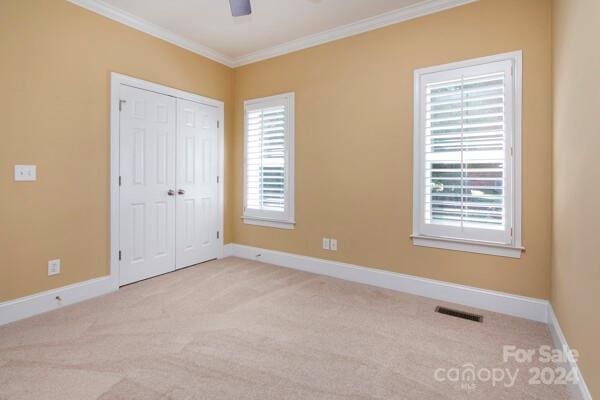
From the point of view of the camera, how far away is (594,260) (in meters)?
1.42

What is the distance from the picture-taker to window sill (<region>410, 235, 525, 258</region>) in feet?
8.72

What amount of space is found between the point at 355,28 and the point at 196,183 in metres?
2.71

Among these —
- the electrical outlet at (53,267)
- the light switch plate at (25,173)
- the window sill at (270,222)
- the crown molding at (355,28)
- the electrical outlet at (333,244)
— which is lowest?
the electrical outlet at (53,267)

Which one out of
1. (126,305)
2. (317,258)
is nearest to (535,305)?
(317,258)

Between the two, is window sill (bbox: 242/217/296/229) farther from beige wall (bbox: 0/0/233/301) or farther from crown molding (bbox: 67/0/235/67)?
crown molding (bbox: 67/0/235/67)

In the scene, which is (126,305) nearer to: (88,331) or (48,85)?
(88,331)

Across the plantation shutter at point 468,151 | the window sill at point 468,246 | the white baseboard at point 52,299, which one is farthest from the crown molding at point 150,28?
the window sill at point 468,246

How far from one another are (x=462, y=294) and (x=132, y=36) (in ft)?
14.1

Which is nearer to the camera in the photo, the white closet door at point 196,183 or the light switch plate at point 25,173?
the light switch plate at point 25,173

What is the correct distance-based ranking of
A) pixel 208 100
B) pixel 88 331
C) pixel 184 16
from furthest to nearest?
pixel 208 100
pixel 184 16
pixel 88 331

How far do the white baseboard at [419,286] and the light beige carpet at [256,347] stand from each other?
110 mm

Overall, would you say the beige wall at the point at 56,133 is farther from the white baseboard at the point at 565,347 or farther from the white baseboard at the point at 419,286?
the white baseboard at the point at 565,347

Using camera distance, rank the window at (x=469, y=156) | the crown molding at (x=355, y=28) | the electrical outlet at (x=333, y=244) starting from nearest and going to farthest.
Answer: the window at (x=469, y=156)
the crown molding at (x=355, y=28)
the electrical outlet at (x=333, y=244)

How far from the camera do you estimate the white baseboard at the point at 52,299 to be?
251 centimetres
